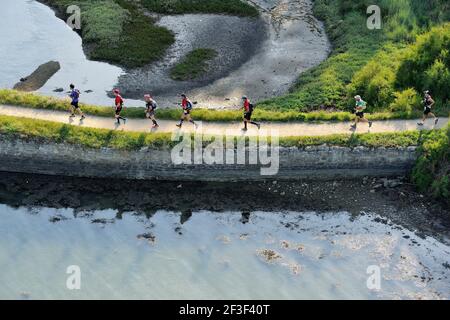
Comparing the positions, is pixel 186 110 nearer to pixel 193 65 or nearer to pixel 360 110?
pixel 360 110

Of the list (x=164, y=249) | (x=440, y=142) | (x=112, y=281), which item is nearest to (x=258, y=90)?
(x=440, y=142)

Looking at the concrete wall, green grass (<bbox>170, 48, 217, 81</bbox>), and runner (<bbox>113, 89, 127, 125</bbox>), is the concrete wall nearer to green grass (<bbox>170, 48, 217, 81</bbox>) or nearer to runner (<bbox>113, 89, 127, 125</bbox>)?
runner (<bbox>113, 89, 127, 125</bbox>)

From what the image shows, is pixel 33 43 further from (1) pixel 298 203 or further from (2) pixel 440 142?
(2) pixel 440 142

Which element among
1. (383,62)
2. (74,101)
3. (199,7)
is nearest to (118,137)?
(74,101)

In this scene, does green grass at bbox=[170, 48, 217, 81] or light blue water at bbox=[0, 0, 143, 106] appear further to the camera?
green grass at bbox=[170, 48, 217, 81]

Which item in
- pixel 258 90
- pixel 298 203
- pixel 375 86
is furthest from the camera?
pixel 258 90

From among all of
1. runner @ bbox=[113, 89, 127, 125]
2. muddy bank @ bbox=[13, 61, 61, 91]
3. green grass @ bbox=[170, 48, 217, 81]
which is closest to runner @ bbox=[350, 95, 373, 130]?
runner @ bbox=[113, 89, 127, 125]

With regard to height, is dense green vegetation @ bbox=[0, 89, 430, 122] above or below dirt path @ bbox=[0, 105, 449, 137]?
above

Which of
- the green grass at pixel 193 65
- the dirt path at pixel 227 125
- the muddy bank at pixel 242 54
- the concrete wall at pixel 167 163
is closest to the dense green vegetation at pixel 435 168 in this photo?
the concrete wall at pixel 167 163
